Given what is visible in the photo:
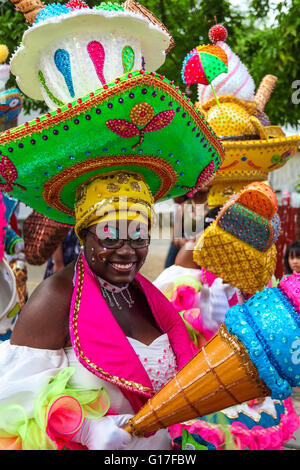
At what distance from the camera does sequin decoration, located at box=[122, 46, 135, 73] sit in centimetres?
176

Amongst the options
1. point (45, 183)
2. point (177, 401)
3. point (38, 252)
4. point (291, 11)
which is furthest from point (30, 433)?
point (291, 11)

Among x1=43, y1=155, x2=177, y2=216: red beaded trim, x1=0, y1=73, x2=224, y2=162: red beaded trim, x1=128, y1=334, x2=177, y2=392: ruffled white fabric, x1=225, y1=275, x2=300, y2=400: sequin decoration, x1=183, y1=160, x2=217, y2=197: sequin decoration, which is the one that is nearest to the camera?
x1=225, y1=275, x2=300, y2=400: sequin decoration

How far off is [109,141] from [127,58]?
1.44 feet

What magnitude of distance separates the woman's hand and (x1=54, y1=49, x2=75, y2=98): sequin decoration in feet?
3.77

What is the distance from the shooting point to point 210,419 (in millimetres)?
1805

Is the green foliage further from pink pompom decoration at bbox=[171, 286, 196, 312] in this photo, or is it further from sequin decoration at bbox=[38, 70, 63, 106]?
sequin decoration at bbox=[38, 70, 63, 106]

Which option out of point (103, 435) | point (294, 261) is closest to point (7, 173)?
point (103, 435)

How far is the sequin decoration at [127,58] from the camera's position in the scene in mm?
1759

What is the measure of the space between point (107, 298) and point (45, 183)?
0.50m

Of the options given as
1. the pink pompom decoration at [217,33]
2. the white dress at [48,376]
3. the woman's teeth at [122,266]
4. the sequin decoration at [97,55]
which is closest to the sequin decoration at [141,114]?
the sequin decoration at [97,55]

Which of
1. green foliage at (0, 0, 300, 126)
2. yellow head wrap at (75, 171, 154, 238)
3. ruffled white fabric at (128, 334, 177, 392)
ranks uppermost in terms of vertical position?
green foliage at (0, 0, 300, 126)

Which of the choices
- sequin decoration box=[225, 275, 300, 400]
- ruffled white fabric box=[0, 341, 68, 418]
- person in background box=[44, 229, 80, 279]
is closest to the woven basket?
person in background box=[44, 229, 80, 279]

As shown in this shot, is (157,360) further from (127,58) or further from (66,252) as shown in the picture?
(66,252)
